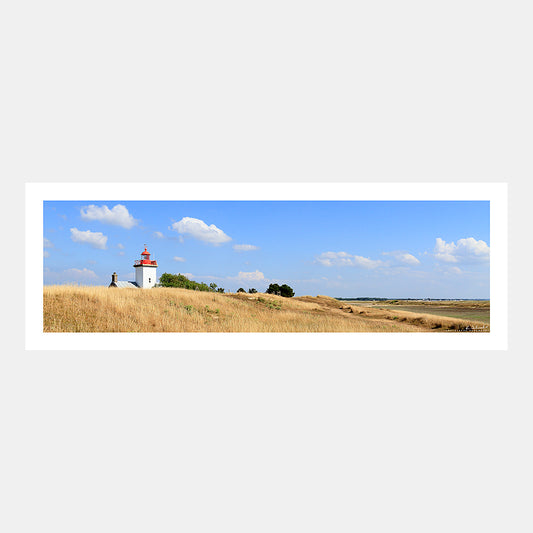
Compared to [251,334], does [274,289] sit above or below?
above

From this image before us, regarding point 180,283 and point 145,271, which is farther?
point 180,283

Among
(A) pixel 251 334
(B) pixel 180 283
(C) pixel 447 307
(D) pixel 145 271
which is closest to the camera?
(A) pixel 251 334

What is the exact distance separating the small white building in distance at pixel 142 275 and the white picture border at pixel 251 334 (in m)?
1.30

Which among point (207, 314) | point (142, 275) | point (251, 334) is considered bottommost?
point (251, 334)

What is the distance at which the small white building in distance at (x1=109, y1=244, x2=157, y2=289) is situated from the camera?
7.94 m

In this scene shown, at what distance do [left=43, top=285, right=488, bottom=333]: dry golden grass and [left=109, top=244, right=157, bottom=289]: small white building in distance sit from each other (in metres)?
0.12

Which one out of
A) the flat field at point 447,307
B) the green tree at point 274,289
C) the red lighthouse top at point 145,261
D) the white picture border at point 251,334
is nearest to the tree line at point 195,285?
the green tree at point 274,289

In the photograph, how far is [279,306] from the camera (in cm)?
823

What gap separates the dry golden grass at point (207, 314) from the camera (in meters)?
7.33

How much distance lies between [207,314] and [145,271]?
162 cm

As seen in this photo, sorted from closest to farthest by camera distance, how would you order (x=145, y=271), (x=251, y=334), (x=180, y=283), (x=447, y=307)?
(x=251, y=334) < (x=447, y=307) < (x=145, y=271) < (x=180, y=283)

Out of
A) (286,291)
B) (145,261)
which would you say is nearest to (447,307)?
(286,291)

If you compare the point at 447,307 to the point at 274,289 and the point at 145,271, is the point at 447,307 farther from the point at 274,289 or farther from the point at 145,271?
the point at 145,271

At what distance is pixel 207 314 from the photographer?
7.89 metres
